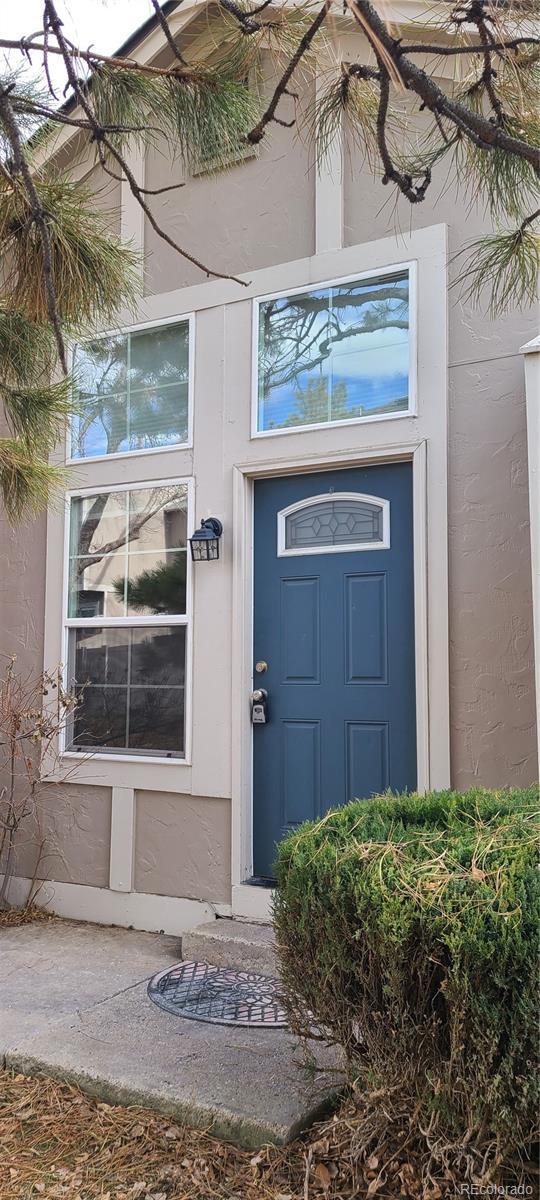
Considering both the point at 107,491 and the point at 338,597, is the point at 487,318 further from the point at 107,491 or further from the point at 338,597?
the point at 107,491

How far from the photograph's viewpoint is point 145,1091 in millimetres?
2570

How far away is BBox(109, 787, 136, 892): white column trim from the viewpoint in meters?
4.53

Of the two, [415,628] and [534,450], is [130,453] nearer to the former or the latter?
[415,628]

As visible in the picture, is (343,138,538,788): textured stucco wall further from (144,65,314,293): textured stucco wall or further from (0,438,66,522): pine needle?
(0,438,66,522): pine needle

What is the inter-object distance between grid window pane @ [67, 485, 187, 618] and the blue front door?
0.48 meters

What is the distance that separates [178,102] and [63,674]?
3.06 m

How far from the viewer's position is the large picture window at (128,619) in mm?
4547

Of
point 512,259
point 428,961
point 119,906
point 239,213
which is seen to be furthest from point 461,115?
point 119,906

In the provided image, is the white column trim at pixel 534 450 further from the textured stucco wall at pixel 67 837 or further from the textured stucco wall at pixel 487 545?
the textured stucco wall at pixel 67 837

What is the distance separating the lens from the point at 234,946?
12.4 ft

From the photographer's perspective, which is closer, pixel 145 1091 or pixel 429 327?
pixel 145 1091

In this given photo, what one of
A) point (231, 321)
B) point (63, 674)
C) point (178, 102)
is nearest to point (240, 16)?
point (178, 102)

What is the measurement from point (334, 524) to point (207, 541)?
637mm

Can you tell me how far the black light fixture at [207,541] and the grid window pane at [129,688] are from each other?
387 millimetres
